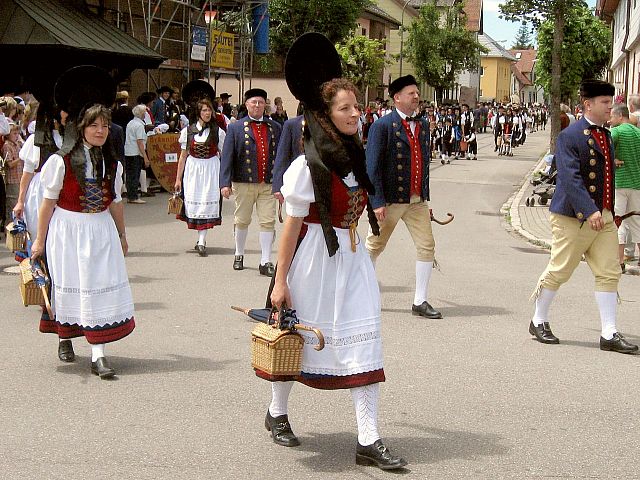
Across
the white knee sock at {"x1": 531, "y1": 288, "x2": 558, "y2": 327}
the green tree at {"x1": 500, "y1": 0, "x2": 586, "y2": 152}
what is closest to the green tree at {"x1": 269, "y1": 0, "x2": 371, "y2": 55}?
the green tree at {"x1": 500, "y1": 0, "x2": 586, "y2": 152}

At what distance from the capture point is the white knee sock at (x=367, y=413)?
15.9ft

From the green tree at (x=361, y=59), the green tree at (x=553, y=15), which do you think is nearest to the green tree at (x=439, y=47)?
the green tree at (x=361, y=59)

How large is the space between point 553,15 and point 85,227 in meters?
23.9

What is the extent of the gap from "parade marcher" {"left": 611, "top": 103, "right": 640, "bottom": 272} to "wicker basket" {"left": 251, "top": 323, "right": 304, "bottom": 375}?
6.27m

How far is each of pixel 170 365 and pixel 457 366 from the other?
72.6 inches

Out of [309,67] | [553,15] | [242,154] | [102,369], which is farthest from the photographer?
[553,15]

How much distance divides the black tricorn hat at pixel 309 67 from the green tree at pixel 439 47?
59565 mm

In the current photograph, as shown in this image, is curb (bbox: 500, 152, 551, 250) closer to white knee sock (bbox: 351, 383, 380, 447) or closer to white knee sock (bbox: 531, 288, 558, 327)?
white knee sock (bbox: 531, 288, 558, 327)

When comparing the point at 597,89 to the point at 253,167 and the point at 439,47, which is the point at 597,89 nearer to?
the point at 253,167

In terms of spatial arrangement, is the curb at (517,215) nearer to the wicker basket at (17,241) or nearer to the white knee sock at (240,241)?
the white knee sock at (240,241)

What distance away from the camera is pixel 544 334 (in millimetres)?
7656

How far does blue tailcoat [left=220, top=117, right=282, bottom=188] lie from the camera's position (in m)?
10.7

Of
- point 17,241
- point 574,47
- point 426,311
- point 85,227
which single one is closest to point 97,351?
point 85,227

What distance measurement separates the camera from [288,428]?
5.25m
